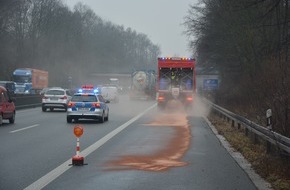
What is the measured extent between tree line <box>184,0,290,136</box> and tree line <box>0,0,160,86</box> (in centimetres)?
2895

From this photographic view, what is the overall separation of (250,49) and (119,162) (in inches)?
802

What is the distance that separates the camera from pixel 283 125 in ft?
40.3

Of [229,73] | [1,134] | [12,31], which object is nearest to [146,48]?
[12,31]

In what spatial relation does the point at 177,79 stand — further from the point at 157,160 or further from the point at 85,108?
the point at 157,160

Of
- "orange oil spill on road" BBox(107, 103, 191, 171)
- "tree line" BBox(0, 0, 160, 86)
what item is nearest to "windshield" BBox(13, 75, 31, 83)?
"tree line" BBox(0, 0, 160, 86)

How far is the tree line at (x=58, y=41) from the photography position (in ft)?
276

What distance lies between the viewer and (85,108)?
82.5 feet

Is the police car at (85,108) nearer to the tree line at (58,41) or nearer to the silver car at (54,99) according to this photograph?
the silver car at (54,99)

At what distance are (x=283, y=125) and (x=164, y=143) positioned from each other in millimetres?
5160

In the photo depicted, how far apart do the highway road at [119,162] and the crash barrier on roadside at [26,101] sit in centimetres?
1851

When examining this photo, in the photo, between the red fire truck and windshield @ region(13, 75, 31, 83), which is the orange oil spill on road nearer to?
the red fire truck

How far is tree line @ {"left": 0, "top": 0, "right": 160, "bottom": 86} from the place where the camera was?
84000mm

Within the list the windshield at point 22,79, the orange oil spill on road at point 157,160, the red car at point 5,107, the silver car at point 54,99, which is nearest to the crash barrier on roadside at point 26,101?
the silver car at point 54,99

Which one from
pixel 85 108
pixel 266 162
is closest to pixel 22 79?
pixel 85 108
